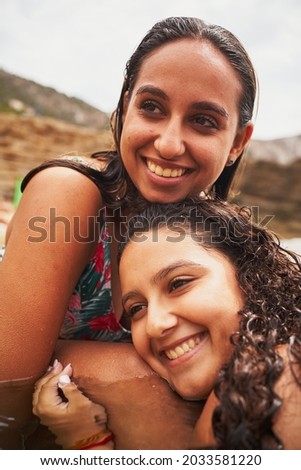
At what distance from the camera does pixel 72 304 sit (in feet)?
10.1

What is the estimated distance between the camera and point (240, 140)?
3.04 metres

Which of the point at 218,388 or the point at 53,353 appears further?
the point at 53,353

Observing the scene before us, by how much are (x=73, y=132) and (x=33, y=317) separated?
37.6 feet

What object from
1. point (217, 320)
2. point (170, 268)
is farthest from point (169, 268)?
point (217, 320)

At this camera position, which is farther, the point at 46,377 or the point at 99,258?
the point at 99,258

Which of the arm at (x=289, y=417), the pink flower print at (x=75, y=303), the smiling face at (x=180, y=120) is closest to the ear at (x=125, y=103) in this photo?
the smiling face at (x=180, y=120)

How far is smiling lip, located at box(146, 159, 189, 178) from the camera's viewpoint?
8.83 ft

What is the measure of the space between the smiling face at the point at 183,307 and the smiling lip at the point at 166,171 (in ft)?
1.24

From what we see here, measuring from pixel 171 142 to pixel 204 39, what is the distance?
1.77ft

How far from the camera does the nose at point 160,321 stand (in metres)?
2.13

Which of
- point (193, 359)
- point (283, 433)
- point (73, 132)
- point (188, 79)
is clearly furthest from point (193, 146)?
point (73, 132)

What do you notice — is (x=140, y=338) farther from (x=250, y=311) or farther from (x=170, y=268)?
(x=250, y=311)

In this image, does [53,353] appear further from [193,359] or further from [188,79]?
[188,79]

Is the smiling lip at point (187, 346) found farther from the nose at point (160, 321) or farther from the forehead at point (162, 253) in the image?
the forehead at point (162, 253)
